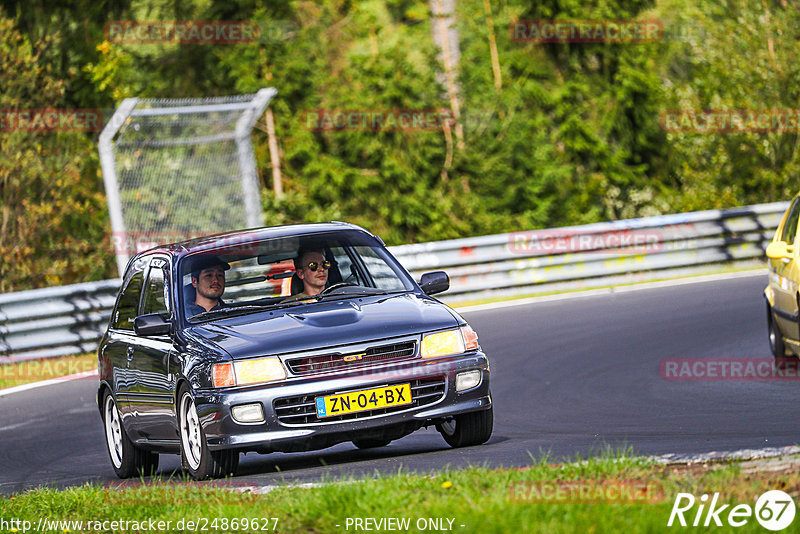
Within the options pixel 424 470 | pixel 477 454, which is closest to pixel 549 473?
pixel 424 470

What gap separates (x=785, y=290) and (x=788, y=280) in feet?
0.52

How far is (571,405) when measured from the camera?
11117mm

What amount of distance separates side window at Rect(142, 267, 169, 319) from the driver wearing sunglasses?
894mm

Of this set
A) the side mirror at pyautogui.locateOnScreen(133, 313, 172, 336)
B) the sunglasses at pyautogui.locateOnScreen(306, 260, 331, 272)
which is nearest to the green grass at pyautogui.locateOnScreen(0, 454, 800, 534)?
the side mirror at pyautogui.locateOnScreen(133, 313, 172, 336)

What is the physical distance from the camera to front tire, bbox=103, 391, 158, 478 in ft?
32.3

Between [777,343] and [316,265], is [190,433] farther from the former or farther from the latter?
[777,343]

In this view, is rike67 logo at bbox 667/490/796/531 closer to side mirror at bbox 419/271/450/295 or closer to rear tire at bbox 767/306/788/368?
side mirror at bbox 419/271/450/295

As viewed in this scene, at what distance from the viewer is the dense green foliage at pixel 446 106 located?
87.1 ft

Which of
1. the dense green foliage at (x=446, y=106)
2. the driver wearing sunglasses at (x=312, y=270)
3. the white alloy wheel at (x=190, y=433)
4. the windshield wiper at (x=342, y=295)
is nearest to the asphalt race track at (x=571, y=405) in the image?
the white alloy wheel at (x=190, y=433)

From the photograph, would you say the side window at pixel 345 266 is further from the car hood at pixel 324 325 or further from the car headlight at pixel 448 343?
the car headlight at pixel 448 343

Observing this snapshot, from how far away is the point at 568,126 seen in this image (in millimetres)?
30719

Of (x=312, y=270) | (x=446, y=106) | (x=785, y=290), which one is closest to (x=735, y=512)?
(x=312, y=270)

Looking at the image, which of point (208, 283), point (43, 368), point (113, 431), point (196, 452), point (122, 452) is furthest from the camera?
point (43, 368)

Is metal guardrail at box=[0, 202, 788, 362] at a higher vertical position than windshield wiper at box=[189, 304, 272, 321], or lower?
lower
